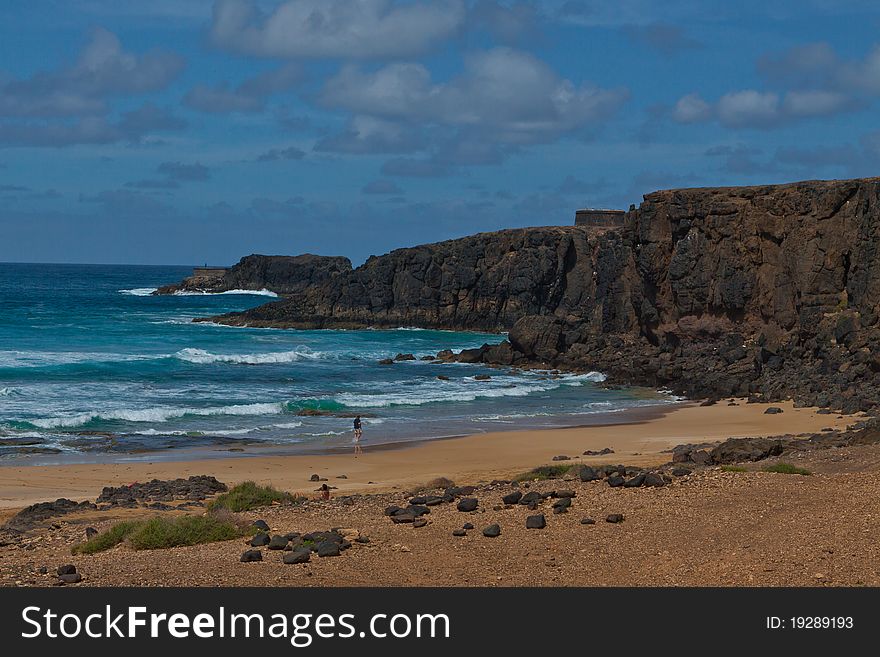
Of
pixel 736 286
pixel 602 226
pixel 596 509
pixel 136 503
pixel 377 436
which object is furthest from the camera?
pixel 602 226

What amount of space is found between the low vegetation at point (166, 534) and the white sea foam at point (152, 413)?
18.9m

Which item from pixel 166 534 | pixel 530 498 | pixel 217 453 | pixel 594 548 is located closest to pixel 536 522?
pixel 594 548

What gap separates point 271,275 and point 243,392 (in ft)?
311

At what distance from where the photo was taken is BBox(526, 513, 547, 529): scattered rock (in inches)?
512

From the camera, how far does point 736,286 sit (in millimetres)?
47094

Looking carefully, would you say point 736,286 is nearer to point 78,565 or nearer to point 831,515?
point 831,515

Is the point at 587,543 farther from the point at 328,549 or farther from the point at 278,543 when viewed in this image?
the point at 278,543

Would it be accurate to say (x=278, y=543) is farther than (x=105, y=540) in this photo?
No

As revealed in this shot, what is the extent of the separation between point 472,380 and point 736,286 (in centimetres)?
1196

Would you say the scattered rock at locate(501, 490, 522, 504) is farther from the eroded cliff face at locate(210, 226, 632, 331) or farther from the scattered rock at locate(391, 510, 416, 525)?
the eroded cliff face at locate(210, 226, 632, 331)

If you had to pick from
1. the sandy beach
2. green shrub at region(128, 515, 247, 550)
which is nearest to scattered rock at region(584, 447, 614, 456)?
the sandy beach

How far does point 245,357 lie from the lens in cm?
5691

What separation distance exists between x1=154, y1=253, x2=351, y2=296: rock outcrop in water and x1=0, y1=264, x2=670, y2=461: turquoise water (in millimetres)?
54703
